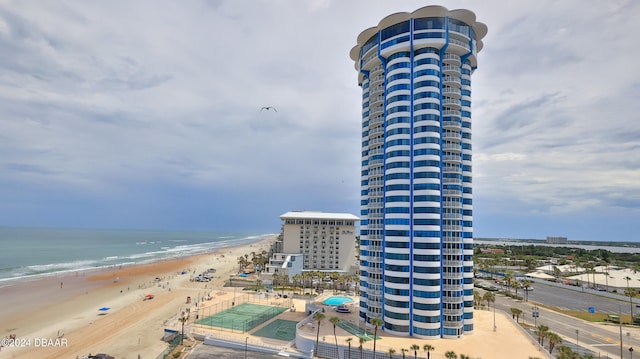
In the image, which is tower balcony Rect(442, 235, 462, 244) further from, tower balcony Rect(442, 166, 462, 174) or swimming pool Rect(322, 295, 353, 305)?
swimming pool Rect(322, 295, 353, 305)

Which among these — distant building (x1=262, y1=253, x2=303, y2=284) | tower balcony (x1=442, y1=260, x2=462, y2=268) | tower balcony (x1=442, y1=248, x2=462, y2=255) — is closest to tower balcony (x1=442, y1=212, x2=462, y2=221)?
tower balcony (x1=442, y1=248, x2=462, y2=255)

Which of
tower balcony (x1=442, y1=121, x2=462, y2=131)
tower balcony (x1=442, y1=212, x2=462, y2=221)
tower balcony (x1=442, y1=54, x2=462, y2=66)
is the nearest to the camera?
tower balcony (x1=442, y1=212, x2=462, y2=221)

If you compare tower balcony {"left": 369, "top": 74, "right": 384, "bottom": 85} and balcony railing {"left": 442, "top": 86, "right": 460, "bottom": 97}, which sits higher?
tower balcony {"left": 369, "top": 74, "right": 384, "bottom": 85}

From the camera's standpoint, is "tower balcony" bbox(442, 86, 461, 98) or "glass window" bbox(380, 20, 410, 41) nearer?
"tower balcony" bbox(442, 86, 461, 98)

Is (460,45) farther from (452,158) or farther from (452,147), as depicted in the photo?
(452,158)

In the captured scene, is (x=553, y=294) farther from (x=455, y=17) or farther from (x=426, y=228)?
(x=455, y=17)

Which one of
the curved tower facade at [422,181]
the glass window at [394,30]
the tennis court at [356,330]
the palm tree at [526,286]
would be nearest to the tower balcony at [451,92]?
the curved tower facade at [422,181]

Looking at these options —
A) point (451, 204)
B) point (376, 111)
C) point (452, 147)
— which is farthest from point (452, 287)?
point (376, 111)
